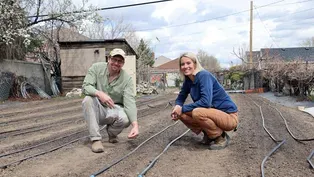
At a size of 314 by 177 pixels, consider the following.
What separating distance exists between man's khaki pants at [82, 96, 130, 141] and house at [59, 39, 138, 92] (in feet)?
40.9

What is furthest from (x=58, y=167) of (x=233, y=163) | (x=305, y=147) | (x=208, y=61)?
(x=208, y=61)

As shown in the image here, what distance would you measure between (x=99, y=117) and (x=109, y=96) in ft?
0.95

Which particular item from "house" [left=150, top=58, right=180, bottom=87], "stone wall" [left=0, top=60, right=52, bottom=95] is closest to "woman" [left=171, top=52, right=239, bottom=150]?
"stone wall" [left=0, top=60, right=52, bottom=95]

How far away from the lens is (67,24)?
53.0 ft

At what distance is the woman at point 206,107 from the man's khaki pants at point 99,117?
0.68 meters

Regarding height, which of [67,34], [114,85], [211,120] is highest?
Answer: [67,34]

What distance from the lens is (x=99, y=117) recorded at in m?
3.80

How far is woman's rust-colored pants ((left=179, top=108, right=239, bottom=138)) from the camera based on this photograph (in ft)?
11.8

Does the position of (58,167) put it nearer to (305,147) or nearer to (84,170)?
(84,170)

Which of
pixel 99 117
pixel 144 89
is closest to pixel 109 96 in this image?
pixel 99 117

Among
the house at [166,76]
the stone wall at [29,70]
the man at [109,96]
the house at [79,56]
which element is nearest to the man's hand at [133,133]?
the man at [109,96]

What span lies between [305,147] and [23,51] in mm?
13058

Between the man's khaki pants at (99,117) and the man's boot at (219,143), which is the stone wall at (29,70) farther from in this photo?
the man's boot at (219,143)

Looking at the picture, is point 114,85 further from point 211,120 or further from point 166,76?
point 166,76
